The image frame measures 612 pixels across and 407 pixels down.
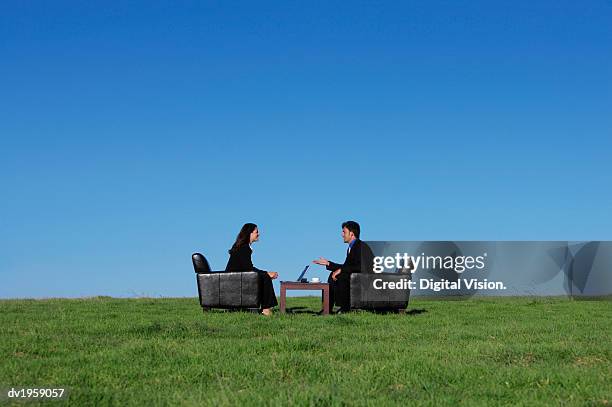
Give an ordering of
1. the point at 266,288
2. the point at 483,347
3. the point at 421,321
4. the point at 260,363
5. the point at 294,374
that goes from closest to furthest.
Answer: the point at 294,374
the point at 260,363
the point at 483,347
the point at 421,321
the point at 266,288

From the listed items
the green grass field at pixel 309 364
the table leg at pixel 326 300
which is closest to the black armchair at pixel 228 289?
the table leg at pixel 326 300

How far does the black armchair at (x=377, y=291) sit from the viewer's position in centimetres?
1433

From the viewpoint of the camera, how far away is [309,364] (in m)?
6.57

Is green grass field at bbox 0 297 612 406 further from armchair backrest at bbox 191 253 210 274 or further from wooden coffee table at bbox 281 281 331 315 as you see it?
armchair backrest at bbox 191 253 210 274

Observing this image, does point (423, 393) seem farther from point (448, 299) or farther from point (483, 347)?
point (448, 299)

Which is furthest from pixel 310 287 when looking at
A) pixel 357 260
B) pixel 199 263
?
pixel 199 263

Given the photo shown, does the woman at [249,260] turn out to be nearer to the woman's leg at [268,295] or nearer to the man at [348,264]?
the woman's leg at [268,295]

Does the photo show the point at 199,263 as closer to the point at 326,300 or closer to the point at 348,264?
the point at 326,300

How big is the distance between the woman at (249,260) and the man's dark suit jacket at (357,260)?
152 centimetres

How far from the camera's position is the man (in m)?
14.4

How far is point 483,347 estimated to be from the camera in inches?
310

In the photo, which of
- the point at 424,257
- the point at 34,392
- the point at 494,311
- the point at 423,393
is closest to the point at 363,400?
the point at 423,393

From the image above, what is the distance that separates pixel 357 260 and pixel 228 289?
2.66 m

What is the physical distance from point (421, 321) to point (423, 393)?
6.94 meters
